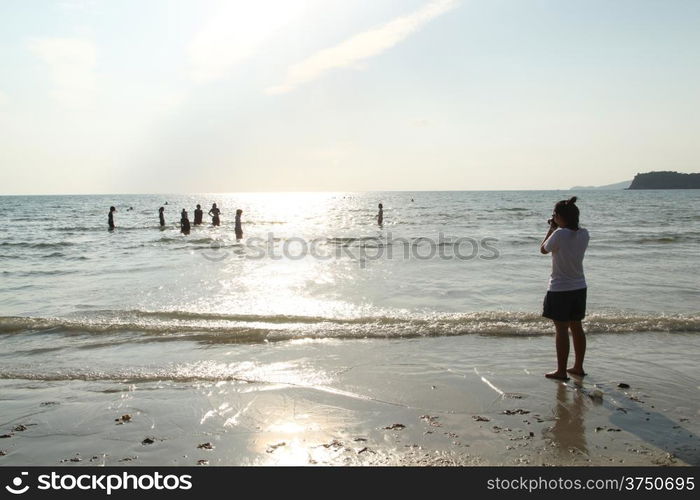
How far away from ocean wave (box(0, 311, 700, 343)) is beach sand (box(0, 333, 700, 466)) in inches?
31.5

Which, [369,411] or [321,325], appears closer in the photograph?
[369,411]

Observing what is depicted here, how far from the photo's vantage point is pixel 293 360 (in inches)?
247

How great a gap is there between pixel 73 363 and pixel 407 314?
5327mm

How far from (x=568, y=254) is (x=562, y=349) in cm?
106

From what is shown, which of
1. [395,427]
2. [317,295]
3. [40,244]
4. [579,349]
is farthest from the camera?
[40,244]

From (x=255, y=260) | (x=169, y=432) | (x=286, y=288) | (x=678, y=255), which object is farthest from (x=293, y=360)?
(x=678, y=255)

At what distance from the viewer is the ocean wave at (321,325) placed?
7512 mm

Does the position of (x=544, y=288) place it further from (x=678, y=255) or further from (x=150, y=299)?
(x=678, y=255)

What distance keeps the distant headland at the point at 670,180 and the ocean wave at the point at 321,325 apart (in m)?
218

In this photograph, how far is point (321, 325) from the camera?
8.07 metres

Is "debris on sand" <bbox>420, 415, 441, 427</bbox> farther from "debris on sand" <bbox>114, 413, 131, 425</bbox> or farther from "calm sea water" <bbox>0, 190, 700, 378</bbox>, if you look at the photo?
"calm sea water" <bbox>0, 190, 700, 378</bbox>

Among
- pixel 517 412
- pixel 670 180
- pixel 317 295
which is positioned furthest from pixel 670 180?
pixel 517 412

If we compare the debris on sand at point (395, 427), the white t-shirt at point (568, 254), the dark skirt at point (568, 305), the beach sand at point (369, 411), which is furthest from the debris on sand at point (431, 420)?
the white t-shirt at point (568, 254)

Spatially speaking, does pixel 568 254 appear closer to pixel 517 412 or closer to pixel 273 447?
pixel 517 412
